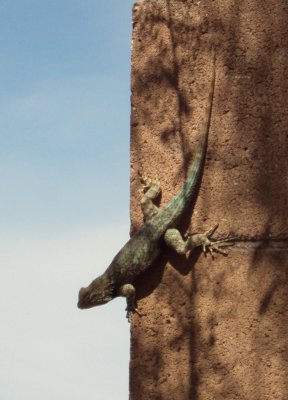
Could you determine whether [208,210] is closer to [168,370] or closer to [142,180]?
[142,180]

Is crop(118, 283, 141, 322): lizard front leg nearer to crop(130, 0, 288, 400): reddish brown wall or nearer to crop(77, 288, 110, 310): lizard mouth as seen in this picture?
crop(130, 0, 288, 400): reddish brown wall

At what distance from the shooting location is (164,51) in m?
4.42

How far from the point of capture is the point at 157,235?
4.17 meters

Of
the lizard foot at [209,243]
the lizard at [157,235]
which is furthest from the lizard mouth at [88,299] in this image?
the lizard foot at [209,243]

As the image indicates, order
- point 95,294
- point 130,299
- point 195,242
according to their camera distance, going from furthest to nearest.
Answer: point 95,294 → point 130,299 → point 195,242

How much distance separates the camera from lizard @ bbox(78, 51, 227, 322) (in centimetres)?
412

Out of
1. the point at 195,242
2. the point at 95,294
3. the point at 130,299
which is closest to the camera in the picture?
the point at 195,242

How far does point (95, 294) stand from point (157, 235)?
467 mm

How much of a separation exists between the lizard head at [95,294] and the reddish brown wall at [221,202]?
21 centimetres

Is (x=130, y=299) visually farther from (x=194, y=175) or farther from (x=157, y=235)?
(x=194, y=175)

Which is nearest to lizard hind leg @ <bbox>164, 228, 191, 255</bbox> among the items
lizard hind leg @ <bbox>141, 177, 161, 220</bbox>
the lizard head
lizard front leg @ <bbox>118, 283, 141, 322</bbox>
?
lizard hind leg @ <bbox>141, 177, 161, 220</bbox>

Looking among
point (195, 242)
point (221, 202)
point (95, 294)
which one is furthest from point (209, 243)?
point (95, 294)

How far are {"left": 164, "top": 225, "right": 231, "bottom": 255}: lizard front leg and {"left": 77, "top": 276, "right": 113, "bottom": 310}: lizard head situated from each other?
409 millimetres

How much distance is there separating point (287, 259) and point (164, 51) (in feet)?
3.83
